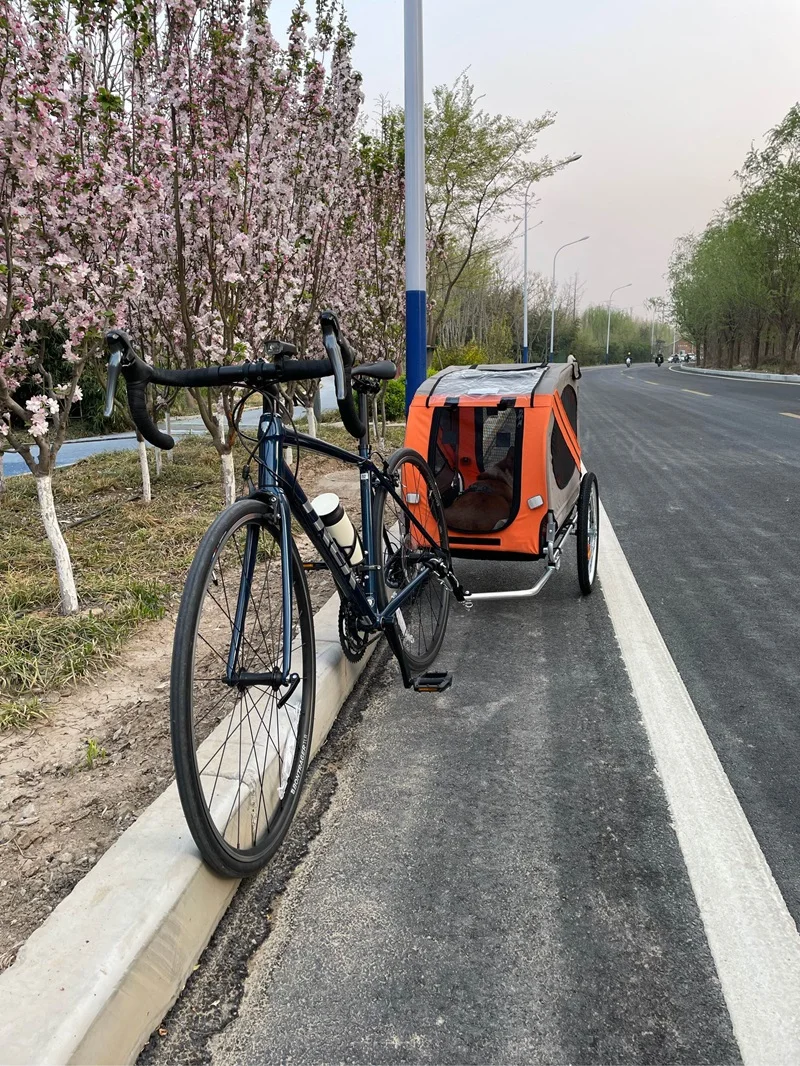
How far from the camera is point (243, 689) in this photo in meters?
2.18

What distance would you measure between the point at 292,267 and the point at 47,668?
493 cm

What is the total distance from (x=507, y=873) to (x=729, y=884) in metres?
0.64

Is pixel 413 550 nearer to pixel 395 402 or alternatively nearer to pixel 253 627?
pixel 253 627

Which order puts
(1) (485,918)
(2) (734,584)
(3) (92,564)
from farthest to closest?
(3) (92,564) < (2) (734,584) < (1) (485,918)

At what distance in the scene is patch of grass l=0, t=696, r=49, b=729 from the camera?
294cm

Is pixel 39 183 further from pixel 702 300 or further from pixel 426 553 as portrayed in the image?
pixel 702 300

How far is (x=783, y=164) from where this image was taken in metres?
39.0

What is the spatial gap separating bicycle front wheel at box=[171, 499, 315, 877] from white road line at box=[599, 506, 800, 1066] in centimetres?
128

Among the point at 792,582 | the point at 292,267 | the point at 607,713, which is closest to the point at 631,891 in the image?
the point at 607,713

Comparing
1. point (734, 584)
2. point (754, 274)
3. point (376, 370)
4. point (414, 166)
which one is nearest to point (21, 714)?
point (376, 370)

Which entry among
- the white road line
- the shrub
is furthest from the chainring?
the shrub

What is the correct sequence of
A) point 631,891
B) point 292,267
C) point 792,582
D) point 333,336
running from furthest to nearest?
point 292,267 < point 792,582 < point 333,336 < point 631,891

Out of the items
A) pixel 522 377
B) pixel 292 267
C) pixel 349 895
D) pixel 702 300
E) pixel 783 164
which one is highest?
pixel 783 164

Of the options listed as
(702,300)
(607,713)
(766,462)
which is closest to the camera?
(607,713)
